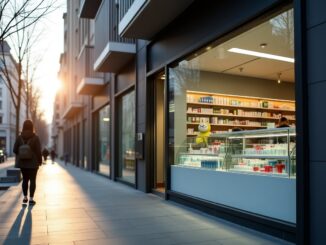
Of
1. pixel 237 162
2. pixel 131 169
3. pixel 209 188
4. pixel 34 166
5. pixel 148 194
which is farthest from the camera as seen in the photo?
pixel 131 169

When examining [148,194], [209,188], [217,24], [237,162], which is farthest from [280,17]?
[148,194]

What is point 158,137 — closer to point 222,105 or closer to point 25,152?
point 222,105

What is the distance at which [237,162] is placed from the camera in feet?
22.7

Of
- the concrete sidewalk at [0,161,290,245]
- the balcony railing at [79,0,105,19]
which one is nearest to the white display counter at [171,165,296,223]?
the concrete sidewalk at [0,161,290,245]

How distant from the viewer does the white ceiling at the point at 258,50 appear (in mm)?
6896

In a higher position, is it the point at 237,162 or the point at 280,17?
the point at 280,17

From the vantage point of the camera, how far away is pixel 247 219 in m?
6.18

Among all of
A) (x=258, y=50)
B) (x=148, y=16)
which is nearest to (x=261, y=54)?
(x=258, y=50)

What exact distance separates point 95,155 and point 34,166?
12.2 meters

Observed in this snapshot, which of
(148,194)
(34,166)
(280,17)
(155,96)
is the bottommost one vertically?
(148,194)

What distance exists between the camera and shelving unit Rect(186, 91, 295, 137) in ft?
38.2

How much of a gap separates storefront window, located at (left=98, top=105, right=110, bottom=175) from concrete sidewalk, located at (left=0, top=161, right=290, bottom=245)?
7549mm

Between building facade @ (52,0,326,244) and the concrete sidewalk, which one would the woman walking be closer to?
the concrete sidewalk

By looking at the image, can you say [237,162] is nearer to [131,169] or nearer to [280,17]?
[280,17]
